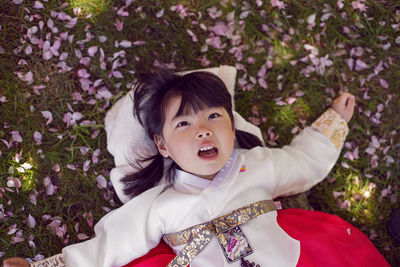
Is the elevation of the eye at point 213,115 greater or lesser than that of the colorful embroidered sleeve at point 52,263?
greater

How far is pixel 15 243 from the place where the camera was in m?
2.20

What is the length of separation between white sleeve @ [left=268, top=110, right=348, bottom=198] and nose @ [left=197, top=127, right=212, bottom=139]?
0.61 meters

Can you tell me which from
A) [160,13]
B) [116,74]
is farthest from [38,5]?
[160,13]

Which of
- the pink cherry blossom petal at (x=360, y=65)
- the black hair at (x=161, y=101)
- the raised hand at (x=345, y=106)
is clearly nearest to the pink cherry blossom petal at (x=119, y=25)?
the black hair at (x=161, y=101)

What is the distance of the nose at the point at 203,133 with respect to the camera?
1.72 meters

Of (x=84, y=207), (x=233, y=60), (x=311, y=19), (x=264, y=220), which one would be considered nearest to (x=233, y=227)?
(x=264, y=220)

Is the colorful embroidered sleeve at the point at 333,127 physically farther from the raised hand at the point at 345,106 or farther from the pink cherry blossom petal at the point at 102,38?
the pink cherry blossom petal at the point at 102,38

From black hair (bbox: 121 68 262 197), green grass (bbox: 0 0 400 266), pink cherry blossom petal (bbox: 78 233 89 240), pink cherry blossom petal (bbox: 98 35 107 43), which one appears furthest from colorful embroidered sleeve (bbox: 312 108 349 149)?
pink cherry blossom petal (bbox: 78 233 89 240)

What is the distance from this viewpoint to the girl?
5.95 feet

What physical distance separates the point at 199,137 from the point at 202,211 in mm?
487

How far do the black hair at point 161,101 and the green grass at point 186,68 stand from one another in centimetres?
41

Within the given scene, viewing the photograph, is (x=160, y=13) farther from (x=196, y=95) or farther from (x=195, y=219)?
(x=195, y=219)

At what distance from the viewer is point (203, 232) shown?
1875mm

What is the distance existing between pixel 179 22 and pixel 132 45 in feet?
1.41
